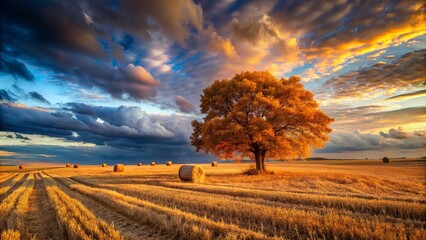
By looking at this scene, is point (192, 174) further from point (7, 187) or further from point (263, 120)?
point (7, 187)

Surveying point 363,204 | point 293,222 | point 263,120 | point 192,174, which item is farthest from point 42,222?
point 263,120

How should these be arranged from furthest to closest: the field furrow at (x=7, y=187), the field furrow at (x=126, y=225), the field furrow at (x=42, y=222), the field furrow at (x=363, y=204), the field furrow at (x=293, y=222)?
1. the field furrow at (x=7, y=187)
2. the field furrow at (x=363, y=204)
3. the field furrow at (x=42, y=222)
4. the field furrow at (x=126, y=225)
5. the field furrow at (x=293, y=222)

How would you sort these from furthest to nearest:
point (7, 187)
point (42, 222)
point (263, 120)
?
point (263, 120) < point (7, 187) < point (42, 222)

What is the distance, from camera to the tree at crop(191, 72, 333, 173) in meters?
28.2

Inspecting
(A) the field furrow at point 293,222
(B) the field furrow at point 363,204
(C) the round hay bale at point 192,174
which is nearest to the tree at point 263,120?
(C) the round hay bale at point 192,174

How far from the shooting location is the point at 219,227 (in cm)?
705

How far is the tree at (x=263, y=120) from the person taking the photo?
28219mm

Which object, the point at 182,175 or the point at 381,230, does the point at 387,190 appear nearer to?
the point at 381,230

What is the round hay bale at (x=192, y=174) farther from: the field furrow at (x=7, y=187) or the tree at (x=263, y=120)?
the field furrow at (x=7, y=187)

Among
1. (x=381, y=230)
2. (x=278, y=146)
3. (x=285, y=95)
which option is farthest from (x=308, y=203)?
(x=285, y=95)

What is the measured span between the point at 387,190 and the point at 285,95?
47.3 ft

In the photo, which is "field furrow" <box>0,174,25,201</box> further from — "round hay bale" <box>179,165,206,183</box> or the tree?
the tree

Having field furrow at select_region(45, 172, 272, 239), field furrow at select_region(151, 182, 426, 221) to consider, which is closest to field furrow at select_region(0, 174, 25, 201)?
field furrow at select_region(45, 172, 272, 239)

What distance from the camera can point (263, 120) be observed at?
27.9m
